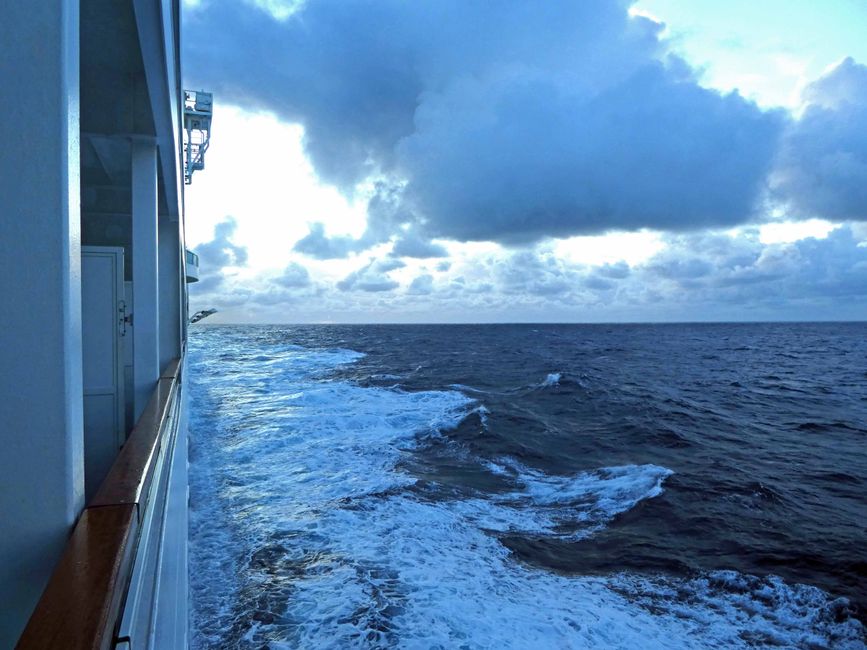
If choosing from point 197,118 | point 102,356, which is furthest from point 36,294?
point 197,118

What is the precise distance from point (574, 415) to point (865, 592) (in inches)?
406

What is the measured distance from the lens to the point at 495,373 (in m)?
28.2

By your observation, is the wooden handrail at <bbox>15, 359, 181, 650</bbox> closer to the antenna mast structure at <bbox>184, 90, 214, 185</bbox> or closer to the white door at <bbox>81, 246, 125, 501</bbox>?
the white door at <bbox>81, 246, 125, 501</bbox>

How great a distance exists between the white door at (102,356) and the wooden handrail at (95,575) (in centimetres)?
302

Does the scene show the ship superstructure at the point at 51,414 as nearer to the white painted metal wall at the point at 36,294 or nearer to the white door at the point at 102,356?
the white painted metal wall at the point at 36,294

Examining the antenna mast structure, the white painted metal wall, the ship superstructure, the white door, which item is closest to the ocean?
the white door

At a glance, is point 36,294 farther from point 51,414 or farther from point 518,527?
point 518,527

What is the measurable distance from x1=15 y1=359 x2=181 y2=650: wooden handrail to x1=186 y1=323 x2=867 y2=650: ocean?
10.8ft

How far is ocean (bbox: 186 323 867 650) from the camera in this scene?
193 inches

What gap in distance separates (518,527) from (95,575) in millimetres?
6702

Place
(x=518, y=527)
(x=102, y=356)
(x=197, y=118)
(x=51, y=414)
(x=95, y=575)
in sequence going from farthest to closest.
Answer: (x=197, y=118) < (x=518, y=527) < (x=102, y=356) < (x=51, y=414) < (x=95, y=575)

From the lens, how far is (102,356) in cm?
483

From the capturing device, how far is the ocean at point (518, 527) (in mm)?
4902

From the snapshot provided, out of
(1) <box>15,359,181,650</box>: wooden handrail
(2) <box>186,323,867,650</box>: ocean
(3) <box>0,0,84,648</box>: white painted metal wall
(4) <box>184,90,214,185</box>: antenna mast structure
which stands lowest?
(2) <box>186,323,867,650</box>: ocean
